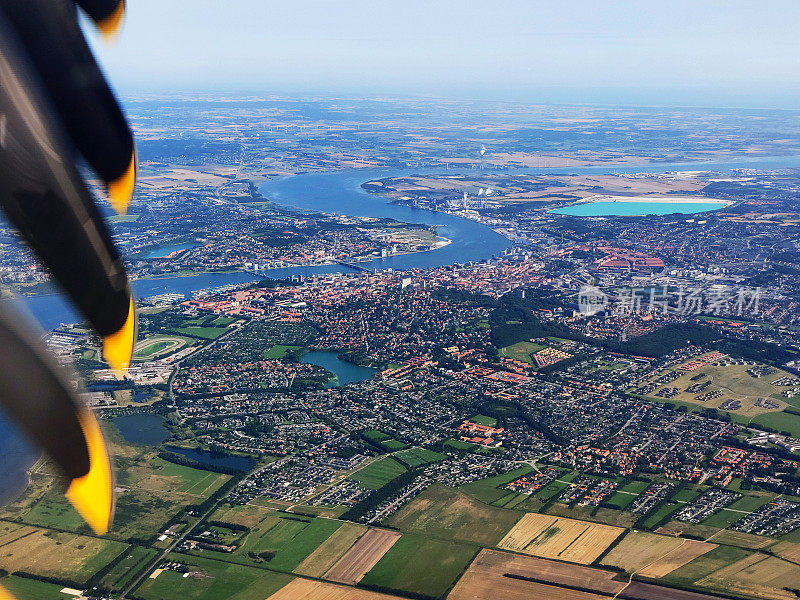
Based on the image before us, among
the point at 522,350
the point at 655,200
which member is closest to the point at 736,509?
the point at 522,350

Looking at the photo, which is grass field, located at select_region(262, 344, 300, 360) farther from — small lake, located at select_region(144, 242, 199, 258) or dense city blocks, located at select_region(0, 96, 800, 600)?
small lake, located at select_region(144, 242, 199, 258)

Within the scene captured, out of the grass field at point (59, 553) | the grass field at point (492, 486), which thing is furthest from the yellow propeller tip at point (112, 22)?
the grass field at point (492, 486)

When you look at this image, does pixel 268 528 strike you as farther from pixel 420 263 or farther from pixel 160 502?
pixel 420 263

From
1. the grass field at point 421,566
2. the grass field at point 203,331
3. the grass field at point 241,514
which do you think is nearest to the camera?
the grass field at point 421,566

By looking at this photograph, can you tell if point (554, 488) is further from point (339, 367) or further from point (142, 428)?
point (142, 428)

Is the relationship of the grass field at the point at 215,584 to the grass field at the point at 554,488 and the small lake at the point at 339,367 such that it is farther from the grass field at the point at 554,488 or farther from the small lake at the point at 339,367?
the small lake at the point at 339,367

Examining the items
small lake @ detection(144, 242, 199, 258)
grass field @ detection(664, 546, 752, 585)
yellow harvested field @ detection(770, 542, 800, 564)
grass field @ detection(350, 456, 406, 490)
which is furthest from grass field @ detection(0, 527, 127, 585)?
small lake @ detection(144, 242, 199, 258)
